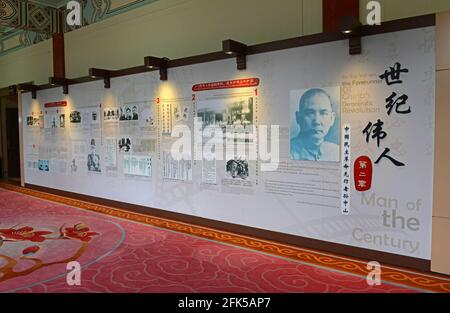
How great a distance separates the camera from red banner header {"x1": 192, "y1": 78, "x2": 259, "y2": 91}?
5.28 m

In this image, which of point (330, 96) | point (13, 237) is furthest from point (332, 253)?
point (13, 237)

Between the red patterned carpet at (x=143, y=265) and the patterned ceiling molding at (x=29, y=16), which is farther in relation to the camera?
the patterned ceiling molding at (x=29, y=16)

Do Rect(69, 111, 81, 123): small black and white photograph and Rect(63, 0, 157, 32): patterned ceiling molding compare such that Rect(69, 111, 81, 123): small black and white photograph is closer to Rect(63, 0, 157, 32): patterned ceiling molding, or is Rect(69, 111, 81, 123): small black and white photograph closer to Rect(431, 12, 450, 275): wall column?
Rect(63, 0, 157, 32): patterned ceiling molding

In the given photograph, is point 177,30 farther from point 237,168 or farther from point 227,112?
point 237,168

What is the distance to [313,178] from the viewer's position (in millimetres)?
4711

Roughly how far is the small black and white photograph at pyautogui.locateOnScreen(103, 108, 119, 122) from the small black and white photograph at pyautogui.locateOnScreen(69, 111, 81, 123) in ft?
3.51

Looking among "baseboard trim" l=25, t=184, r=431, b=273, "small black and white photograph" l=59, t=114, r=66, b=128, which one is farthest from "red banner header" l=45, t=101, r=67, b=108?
"baseboard trim" l=25, t=184, r=431, b=273

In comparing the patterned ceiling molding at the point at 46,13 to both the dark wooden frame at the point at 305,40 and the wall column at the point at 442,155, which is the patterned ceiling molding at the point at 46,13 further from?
the wall column at the point at 442,155

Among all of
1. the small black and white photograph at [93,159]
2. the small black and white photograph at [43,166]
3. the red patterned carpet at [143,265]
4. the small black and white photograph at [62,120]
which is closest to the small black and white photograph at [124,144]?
the small black and white photograph at [93,159]

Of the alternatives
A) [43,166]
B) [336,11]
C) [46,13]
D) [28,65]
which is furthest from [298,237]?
[28,65]

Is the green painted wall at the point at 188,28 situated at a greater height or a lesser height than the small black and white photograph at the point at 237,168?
greater

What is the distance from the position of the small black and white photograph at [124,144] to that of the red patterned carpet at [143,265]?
1.78 m

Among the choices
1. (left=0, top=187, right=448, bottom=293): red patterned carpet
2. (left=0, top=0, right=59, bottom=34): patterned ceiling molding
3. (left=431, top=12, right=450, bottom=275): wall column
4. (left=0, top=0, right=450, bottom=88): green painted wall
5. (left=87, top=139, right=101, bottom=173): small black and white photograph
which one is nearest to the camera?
(left=0, top=187, right=448, bottom=293): red patterned carpet

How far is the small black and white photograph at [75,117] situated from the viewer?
27.5ft
